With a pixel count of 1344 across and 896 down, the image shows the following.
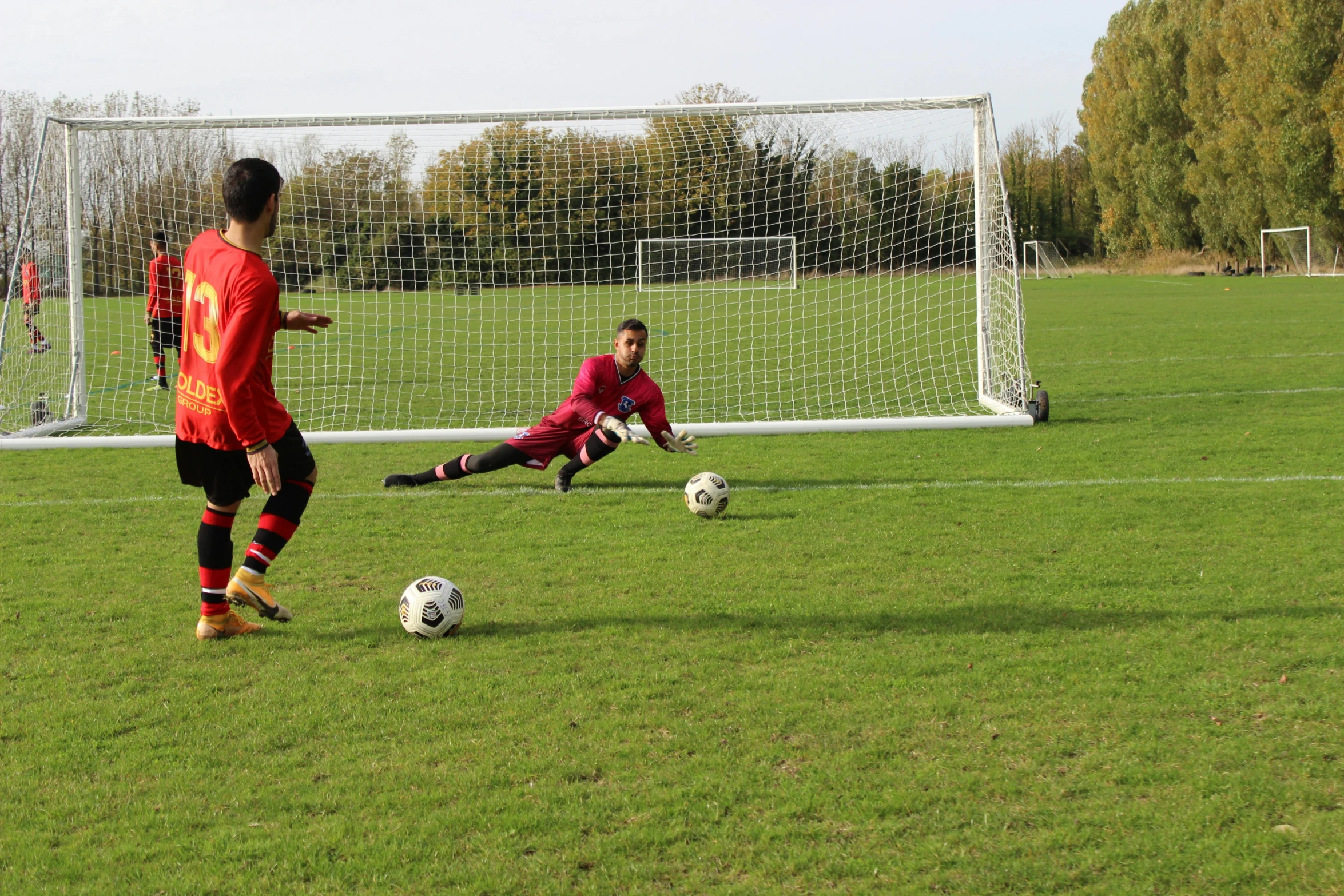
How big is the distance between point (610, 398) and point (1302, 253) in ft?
148

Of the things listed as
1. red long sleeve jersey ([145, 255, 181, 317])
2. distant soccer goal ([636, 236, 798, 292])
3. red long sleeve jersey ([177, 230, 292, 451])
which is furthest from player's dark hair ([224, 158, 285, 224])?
distant soccer goal ([636, 236, 798, 292])

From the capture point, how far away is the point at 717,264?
2197cm

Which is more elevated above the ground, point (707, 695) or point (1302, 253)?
point (1302, 253)

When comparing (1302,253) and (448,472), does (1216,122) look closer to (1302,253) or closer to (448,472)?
(1302,253)

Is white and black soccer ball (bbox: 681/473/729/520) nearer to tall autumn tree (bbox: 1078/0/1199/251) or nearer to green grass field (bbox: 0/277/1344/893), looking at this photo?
green grass field (bbox: 0/277/1344/893)

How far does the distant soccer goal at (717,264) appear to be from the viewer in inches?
675

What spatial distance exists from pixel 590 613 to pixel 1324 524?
13.0 ft

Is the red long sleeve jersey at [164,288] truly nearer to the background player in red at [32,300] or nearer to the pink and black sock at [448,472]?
the background player in red at [32,300]

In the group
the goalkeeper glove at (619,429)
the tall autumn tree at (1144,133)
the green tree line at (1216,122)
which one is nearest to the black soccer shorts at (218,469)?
the goalkeeper glove at (619,429)

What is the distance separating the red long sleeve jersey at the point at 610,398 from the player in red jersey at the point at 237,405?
283 cm

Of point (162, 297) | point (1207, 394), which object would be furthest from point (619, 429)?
point (162, 297)

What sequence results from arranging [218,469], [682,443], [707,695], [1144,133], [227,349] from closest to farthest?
1. [707,695]
2. [227,349]
3. [218,469]
4. [682,443]
5. [1144,133]

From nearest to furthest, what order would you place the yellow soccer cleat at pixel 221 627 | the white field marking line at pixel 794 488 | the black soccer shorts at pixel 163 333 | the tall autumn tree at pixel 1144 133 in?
the yellow soccer cleat at pixel 221 627, the white field marking line at pixel 794 488, the black soccer shorts at pixel 163 333, the tall autumn tree at pixel 1144 133

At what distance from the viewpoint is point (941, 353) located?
1539 centimetres
